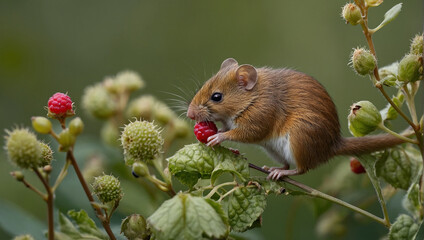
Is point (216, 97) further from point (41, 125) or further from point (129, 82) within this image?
point (41, 125)

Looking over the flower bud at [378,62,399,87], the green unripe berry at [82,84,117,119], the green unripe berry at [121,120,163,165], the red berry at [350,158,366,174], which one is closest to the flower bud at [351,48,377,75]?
the flower bud at [378,62,399,87]

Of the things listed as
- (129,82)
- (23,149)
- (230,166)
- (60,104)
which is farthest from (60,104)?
(129,82)

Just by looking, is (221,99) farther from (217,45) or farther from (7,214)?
(217,45)

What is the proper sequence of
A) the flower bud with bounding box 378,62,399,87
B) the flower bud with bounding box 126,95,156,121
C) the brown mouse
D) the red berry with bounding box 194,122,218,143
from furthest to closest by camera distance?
1. the flower bud with bounding box 126,95,156,121
2. the brown mouse
3. the red berry with bounding box 194,122,218,143
4. the flower bud with bounding box 378,62,399,87

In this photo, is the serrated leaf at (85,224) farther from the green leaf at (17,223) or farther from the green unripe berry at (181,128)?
the green unripe berry at (181,128)

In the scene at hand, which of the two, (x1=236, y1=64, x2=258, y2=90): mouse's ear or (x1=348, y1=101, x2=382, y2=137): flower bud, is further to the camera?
(x1=236, y1=64, x2=258, y2=90): mouse's ear

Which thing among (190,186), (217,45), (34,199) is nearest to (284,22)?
(217,45)

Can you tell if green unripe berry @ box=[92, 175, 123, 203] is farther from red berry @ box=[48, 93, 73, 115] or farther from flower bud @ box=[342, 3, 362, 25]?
flower bud @ box=[342, 3, 362, 25]
